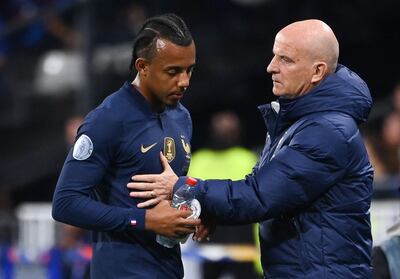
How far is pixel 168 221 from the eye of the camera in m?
4.73

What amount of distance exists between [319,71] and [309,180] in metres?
0.48

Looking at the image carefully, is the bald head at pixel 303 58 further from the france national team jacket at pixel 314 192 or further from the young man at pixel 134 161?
the young man at pixel 134 161

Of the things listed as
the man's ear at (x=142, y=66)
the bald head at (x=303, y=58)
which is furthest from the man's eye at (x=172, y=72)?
the bald head at (x=303, y=58)

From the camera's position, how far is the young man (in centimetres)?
473

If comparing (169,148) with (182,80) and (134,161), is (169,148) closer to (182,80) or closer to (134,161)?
(134,161)

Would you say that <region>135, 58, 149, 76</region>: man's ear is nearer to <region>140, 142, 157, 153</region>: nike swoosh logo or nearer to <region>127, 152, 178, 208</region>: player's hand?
<region>140, 142, 157, 153</region>: nike swoosh logo

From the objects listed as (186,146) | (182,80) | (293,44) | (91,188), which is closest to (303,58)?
(293,44)

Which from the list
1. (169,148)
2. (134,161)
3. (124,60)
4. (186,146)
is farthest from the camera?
(124,60)

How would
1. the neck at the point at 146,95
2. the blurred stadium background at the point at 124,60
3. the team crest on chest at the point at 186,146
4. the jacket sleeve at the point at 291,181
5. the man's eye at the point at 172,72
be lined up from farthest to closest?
the blurred stadium background at the point at 124,60
the team crest on chest at the point at 186,146
the neck at the point at 146,95
the man's eye at the point at 172,72
the jacket sleeve at the point at 291,181

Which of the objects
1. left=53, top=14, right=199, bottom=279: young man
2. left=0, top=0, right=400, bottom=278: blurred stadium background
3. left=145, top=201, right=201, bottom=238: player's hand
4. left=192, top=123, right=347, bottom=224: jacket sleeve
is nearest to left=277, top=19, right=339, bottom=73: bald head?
left=192, top=123, right=347, bottom=224: jacket sleeve

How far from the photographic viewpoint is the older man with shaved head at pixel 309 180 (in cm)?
470

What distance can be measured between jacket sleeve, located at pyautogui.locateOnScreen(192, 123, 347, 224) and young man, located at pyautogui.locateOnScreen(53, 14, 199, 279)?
0.18 metres

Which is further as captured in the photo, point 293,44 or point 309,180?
point 293,44

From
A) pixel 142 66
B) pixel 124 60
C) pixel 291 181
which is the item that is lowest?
pixel 291 181
